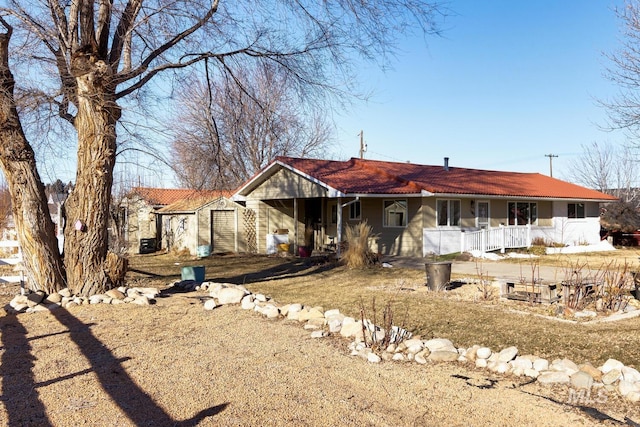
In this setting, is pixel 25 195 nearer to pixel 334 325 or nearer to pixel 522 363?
pixel 334 325

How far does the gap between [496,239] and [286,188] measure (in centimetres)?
836

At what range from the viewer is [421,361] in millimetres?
5812

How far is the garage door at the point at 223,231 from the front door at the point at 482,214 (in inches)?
421

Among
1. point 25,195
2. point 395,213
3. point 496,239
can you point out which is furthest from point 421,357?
point 496,239

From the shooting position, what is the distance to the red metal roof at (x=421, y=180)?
19531 mm

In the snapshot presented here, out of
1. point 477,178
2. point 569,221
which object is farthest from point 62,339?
point 569,221

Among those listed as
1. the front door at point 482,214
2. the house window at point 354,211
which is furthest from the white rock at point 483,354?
the front door at point 482,214

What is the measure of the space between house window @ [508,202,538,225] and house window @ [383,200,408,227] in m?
6.04

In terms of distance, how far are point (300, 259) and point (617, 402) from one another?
15998mm

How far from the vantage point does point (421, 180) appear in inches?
825

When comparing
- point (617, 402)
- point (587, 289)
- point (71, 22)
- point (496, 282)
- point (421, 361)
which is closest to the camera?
point (617, 402)

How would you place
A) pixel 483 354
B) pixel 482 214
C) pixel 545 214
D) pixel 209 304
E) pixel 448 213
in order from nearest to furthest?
pixel 483 354, pixel 209 304, pixel 448 213, pixel 482 214, pixel 545 214

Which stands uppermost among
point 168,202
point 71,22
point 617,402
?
point 71,22

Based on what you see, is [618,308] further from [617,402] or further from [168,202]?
[168,202]
